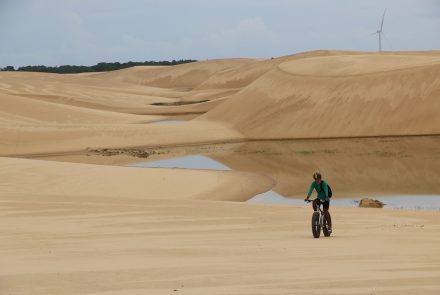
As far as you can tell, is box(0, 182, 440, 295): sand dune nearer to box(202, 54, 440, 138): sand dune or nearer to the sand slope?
the sand slope

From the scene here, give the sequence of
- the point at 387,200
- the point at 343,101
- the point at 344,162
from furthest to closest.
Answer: the point at 343,101, the point at 344,162, the point at 387,200

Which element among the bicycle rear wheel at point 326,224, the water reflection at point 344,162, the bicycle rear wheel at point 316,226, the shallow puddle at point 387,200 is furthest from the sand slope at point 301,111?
the bicycle rear wheel at point 316,226

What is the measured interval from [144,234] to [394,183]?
13.2 metres

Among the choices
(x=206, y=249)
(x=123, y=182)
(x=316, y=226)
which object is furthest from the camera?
(x=123, y=182)

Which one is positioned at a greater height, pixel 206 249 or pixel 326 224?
pixel 326 224

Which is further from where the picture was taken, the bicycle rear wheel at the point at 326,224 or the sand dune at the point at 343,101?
the sand dune at the point at 343,101

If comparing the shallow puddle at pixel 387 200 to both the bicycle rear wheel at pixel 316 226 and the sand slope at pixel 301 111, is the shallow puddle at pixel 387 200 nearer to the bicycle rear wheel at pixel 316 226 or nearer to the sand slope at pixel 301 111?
the bicycle rear wheel at pixel 316 226

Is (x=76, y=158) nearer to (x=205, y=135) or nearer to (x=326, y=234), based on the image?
(x=205, y=135)

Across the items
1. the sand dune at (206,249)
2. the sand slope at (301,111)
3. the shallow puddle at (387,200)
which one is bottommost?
the sand dune at (206,249)

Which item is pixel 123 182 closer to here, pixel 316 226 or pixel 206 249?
pixel 316 226

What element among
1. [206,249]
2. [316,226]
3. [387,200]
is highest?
[387,200]

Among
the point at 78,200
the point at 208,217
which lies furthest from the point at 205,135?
the point at 208,217

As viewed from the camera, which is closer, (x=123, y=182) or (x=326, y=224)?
(x=326, y=224)

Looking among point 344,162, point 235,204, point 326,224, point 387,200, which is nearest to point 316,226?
point 326,224
